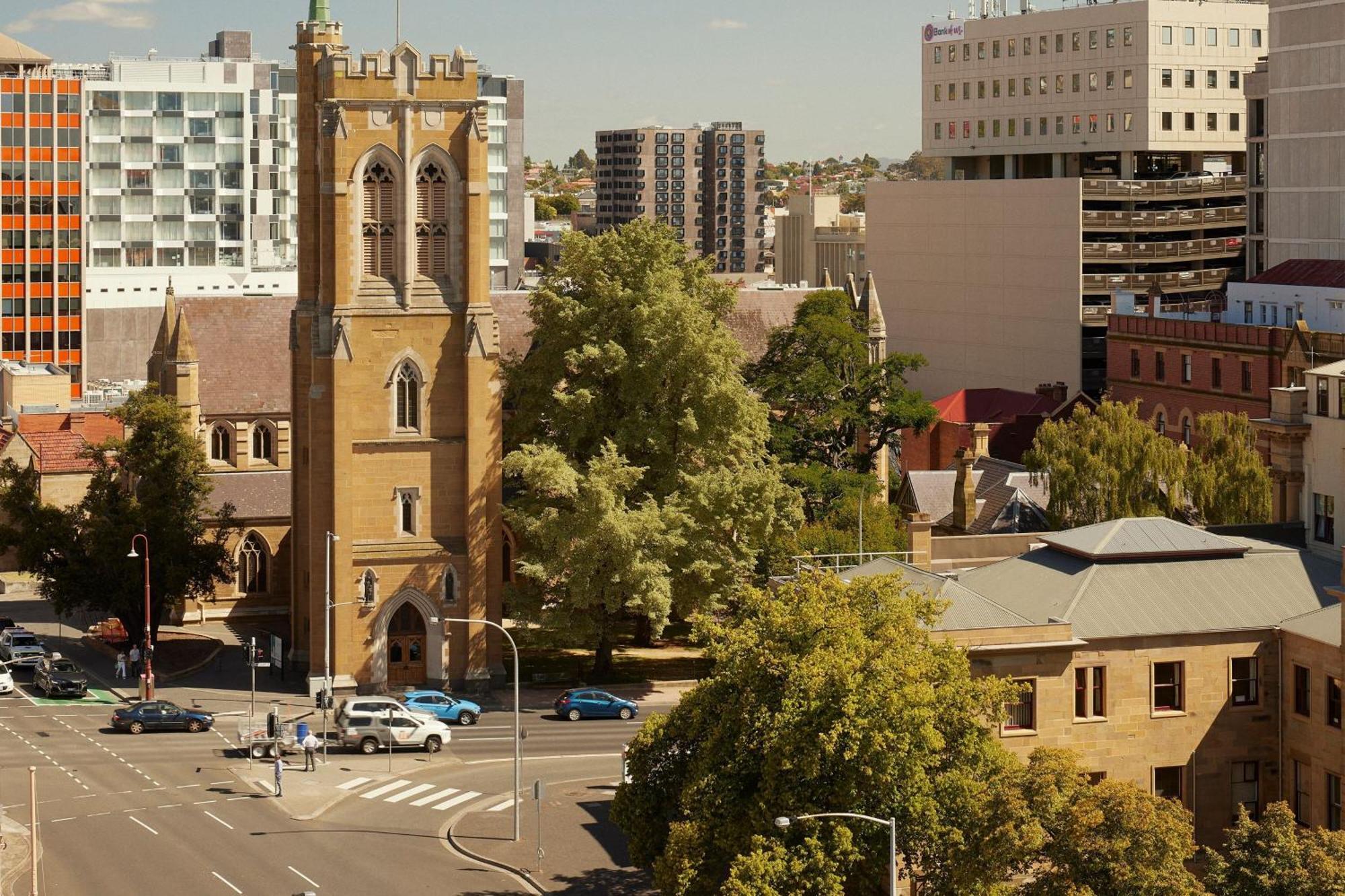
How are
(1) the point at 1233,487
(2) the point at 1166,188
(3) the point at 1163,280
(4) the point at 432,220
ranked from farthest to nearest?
(2) the point at 1166,188
(3) the point at 1163,280
(1) the point at 1233,487
(4) the point at 432,220

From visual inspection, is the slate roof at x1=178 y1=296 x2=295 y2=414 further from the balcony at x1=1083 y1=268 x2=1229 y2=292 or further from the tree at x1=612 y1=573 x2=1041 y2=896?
the balcony at x1=1083 y1=268 x2=1229 y2=292

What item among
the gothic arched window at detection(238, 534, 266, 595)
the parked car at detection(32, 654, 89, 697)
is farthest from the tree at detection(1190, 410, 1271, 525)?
the parked car at detection(32, 654, 89, 697)

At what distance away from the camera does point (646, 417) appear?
94.9m

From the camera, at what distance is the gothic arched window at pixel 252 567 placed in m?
108

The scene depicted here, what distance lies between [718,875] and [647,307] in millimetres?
41226

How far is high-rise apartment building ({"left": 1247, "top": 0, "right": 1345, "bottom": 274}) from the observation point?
13938cm

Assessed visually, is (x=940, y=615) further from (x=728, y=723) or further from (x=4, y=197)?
(x=4, y=197)

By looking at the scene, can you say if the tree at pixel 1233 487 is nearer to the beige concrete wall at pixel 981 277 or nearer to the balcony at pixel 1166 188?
the beige concrete wall at pixel 981 277

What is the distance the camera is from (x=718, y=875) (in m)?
56.4

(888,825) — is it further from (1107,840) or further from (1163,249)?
(1163,249)

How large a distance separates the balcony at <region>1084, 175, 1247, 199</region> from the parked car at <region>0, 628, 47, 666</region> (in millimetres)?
86693

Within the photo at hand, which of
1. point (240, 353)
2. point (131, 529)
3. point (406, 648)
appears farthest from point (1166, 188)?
point (131, 529)

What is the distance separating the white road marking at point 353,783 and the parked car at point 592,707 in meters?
11.1

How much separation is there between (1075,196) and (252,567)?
238 ft
